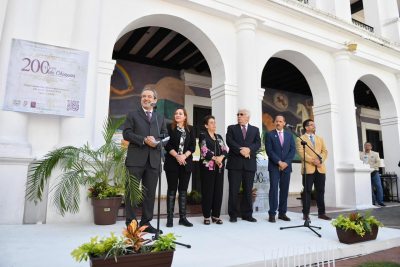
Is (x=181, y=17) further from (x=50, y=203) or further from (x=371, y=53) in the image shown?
(x=371, y=53)

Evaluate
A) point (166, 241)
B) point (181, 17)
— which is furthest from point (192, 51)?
point (166, 241)

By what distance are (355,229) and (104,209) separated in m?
3.49

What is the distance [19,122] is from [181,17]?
12.5 feet

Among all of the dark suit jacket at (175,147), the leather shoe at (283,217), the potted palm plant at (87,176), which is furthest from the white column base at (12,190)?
the leather shoe at (283,217)

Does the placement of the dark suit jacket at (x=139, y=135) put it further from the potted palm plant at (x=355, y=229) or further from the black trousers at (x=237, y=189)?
the potted palm plant at (x=355, y=229)

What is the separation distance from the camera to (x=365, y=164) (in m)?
8.64

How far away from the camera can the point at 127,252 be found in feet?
7.26

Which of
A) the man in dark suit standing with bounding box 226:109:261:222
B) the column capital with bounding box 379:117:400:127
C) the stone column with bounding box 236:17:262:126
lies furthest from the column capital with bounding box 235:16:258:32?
the column capital with bounding box 379:117:400:127

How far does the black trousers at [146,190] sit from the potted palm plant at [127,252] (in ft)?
5.00

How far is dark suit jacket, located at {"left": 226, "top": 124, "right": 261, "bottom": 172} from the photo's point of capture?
5152 mm

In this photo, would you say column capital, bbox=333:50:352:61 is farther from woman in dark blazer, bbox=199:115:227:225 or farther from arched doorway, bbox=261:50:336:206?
woman in dark blazer, bbox=199:115:227:225

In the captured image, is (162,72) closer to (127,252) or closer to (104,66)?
(104,66)

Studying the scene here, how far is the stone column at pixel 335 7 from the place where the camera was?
903 cm

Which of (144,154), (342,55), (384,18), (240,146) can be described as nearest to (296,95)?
(342,55)
